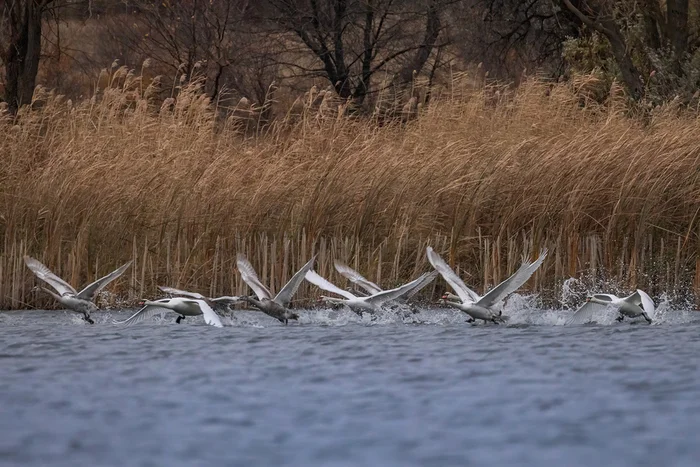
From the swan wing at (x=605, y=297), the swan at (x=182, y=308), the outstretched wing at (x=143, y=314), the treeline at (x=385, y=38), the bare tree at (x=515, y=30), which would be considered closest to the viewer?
the swan at (x=182, y=308)

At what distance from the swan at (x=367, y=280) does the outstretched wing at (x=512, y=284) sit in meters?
0.62

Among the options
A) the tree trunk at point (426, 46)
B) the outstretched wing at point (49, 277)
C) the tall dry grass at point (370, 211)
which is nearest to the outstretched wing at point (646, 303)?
the tall dry grass at point (370, 211)

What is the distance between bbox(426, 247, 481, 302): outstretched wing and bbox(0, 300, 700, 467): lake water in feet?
0.97

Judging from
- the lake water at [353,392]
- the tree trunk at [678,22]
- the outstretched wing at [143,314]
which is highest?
the tree trunk at [678,22]

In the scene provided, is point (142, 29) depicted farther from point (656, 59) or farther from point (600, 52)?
point (656, 59)

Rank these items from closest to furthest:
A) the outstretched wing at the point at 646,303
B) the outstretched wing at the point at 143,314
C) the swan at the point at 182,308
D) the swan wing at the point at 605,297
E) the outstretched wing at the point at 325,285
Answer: the outstretched wing at the point at 646,303 → the swan at the point at 182,308 → the swan wing at the point at 605,297 → the outstretched wing at the point at 143,314 → the outstretched wing at the point at 325,285

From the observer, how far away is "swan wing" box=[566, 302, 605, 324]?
10.5 m

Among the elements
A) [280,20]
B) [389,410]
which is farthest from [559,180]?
[280,20]

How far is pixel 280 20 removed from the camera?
24719mm

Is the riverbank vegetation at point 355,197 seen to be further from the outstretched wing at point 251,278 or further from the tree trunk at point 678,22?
the tree trunk at point 678,22

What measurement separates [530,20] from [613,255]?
14.1 meters

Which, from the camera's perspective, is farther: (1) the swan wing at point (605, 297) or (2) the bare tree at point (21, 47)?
(2) the bare tree at point (21, 47)

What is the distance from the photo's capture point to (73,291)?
430 inches

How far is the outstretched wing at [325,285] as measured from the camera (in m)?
10.7
